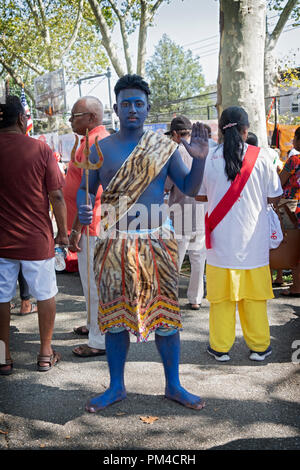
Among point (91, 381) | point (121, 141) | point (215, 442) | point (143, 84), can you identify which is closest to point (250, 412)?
point (215, 442)

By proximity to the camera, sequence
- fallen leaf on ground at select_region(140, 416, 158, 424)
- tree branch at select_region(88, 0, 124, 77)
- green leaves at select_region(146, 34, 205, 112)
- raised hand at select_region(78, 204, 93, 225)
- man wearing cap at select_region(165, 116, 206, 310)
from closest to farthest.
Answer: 1. fallen leaf on ground at select_region(140, 416, 158, 424)
2. raised hand at select_region(78, 204, 93, 225)
3. man wearing cap at select_region(165, 116, 206, 310)
4. tree branch at select_region(88, 0, 124, 77)
5. green leaves at select_region(146, 34, 205, 112)

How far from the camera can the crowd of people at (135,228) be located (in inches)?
117

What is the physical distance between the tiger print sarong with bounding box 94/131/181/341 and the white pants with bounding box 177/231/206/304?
2.19 metres

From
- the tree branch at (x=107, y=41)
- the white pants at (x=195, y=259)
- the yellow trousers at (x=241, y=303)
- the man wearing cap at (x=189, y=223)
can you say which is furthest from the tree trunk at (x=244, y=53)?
the tree branch at (x=107, y=41)

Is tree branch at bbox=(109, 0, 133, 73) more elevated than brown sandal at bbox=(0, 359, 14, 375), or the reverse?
tree branch at bbox=(109, 0, 133, 73)

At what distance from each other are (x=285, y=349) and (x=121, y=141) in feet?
7.56

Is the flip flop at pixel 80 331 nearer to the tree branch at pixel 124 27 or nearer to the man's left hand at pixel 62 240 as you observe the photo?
the man's left hand at pixel 62 240

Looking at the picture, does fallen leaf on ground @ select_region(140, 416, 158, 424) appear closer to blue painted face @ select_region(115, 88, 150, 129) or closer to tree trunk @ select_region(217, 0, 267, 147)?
blue painted face @ select_region(115, 88, 150, 129)

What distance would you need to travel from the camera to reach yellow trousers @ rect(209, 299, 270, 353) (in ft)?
12.5

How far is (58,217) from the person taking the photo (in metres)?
3.75

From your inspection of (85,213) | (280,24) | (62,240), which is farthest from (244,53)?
(280,24)

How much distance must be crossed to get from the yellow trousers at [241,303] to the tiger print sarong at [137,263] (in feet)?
2.76

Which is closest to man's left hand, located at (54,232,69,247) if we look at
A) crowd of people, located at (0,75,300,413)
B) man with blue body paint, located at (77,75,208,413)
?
crowd of people, located at (0,75,300,413)

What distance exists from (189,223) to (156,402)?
2.40 meters
